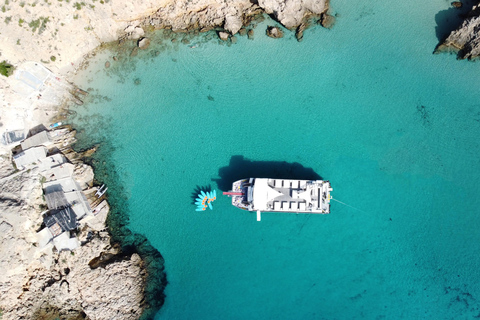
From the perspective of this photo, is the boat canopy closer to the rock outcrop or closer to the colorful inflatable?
the colorful inflatable

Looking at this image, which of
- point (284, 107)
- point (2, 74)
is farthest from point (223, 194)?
point (2, 74)

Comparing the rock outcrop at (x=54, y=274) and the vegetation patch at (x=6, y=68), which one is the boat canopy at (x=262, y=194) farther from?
the vegetation patch at (x=6, y=68)

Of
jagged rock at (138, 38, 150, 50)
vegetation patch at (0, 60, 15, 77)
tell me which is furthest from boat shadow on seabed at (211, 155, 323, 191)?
vegetation patch at (0, 60, 15, 77)

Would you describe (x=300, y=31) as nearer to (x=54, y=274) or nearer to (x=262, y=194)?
(x=262, y=194)

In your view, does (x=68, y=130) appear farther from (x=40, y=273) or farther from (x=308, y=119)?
(x=308, y=119)

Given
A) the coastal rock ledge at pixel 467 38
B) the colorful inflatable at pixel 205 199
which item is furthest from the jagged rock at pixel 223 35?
the coastal rock ledge at pixel 467 38

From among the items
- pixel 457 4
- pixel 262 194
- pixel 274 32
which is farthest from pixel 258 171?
pixel 457 4

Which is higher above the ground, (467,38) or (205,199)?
(467,38)
